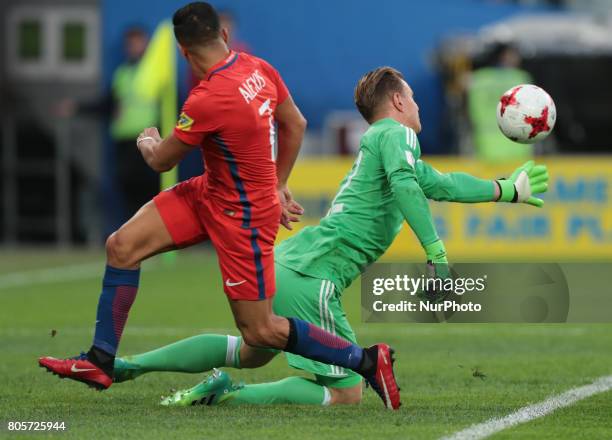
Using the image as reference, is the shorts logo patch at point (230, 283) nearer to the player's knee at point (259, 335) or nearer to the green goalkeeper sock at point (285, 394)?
the player's knee at point (259, 335)

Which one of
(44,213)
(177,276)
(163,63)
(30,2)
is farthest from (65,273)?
(30,2)

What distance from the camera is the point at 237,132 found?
6.61 metres

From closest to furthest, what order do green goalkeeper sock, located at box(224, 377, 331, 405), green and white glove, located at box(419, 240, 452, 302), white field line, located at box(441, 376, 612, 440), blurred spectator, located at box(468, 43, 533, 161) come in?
white field line, located at box(441, 376, 612, 440), green and white glove, located at box(419, 240, 452, 302), green goalkeeper sock, located at box(224, 377, 331, 405), blurred spectator, located at box(468, 43, 533, 161)

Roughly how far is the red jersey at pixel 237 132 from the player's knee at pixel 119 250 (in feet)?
1.51

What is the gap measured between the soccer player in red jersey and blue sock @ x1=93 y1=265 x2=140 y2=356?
0.06 ft

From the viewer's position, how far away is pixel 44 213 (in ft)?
63.3

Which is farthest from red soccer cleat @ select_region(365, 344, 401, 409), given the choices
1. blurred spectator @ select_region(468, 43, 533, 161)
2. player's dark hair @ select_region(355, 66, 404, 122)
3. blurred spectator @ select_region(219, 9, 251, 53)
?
blurred spectator @ select_region(468, 43, 533, 161)

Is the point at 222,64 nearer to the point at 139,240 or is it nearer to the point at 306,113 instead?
the point at 139,240

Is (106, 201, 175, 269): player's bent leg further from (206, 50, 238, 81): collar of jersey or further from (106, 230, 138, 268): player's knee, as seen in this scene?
(206, 50, 238, 81): collar of jersey

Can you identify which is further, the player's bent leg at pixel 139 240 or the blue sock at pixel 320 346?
the player's bent leg at pixel 139 240

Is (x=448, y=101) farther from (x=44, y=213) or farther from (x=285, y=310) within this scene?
(x=285, y=310)

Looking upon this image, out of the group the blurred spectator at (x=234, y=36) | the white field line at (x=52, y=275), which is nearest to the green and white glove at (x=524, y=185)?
the white field line at (x=52, y=275)

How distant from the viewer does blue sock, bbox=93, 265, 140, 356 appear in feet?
22.7

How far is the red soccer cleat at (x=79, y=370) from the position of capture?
675 centimetres
